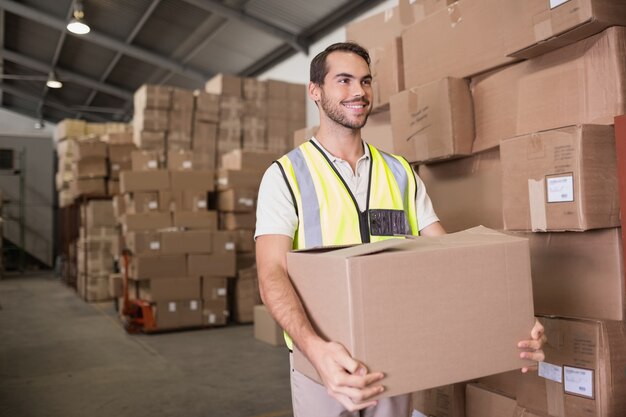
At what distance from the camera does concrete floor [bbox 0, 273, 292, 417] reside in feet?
12.7

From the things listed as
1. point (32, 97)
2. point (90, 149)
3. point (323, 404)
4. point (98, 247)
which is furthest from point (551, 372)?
point (32, 97)

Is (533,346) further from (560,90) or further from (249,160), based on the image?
(249,160)

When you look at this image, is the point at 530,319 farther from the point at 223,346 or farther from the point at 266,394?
the point at 223,346

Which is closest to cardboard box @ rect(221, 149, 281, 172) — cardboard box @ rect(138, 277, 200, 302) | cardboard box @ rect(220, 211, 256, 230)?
cardboard box @ rect(220, 211, 256, 230)

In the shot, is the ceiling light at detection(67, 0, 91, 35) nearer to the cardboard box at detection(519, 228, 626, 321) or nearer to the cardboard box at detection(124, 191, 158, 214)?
the cardboard box at detection(124, 191, 158, 214)

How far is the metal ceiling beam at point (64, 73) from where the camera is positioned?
11.6 m

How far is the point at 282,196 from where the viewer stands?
1.60m

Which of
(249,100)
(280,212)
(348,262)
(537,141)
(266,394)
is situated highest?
(249,100)

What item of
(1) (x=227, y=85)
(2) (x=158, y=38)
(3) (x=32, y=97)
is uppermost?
(3) (x=32, y=97)

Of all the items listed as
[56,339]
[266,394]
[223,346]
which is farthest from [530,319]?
[56,339]

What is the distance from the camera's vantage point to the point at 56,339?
242 inches

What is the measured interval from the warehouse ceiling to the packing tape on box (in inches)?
195

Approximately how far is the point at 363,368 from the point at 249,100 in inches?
281

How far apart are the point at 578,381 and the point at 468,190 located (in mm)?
904
